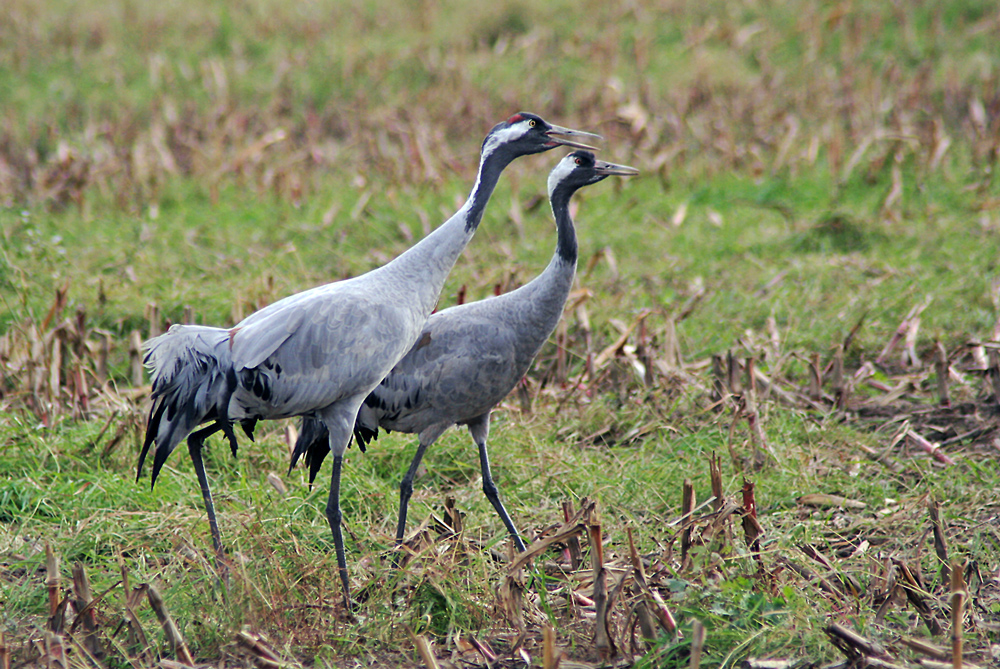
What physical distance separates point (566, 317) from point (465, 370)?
1.86m

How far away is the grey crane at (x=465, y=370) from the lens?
3.77m

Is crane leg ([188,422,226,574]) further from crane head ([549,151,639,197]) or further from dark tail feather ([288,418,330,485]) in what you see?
crane head ([549,151,639,197])

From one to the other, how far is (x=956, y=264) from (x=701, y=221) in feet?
5.62

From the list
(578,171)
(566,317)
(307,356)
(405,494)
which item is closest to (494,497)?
(405,494)

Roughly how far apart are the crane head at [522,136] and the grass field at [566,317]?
1.25 metres

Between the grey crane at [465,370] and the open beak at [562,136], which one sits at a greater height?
the open beak at [562,136]

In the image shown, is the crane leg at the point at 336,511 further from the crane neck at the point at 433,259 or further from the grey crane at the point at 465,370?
the crane neck at the point at 433,259

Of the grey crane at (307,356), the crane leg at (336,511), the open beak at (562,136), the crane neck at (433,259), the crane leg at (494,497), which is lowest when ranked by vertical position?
the crane leg at (494,497)

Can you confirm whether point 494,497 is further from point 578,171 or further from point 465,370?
point 578,171

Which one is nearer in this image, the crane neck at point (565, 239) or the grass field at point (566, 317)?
the grass field at point (566, 317)

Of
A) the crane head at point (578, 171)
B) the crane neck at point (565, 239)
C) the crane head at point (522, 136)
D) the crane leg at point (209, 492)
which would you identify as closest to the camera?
the crane leg at point (209, 492)

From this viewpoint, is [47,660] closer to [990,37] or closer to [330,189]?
[330,189]

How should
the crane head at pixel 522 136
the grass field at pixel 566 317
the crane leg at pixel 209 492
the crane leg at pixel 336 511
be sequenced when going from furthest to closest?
the crane head at pixel 522 136 < the crane leg at pixel 336 511 < the crane leg at pixel 209 492 < the grass field at pixel 566 317

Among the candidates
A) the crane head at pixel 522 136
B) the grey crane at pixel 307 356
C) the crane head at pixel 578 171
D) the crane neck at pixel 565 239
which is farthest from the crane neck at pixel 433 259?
the crane head at pixel 578 171
